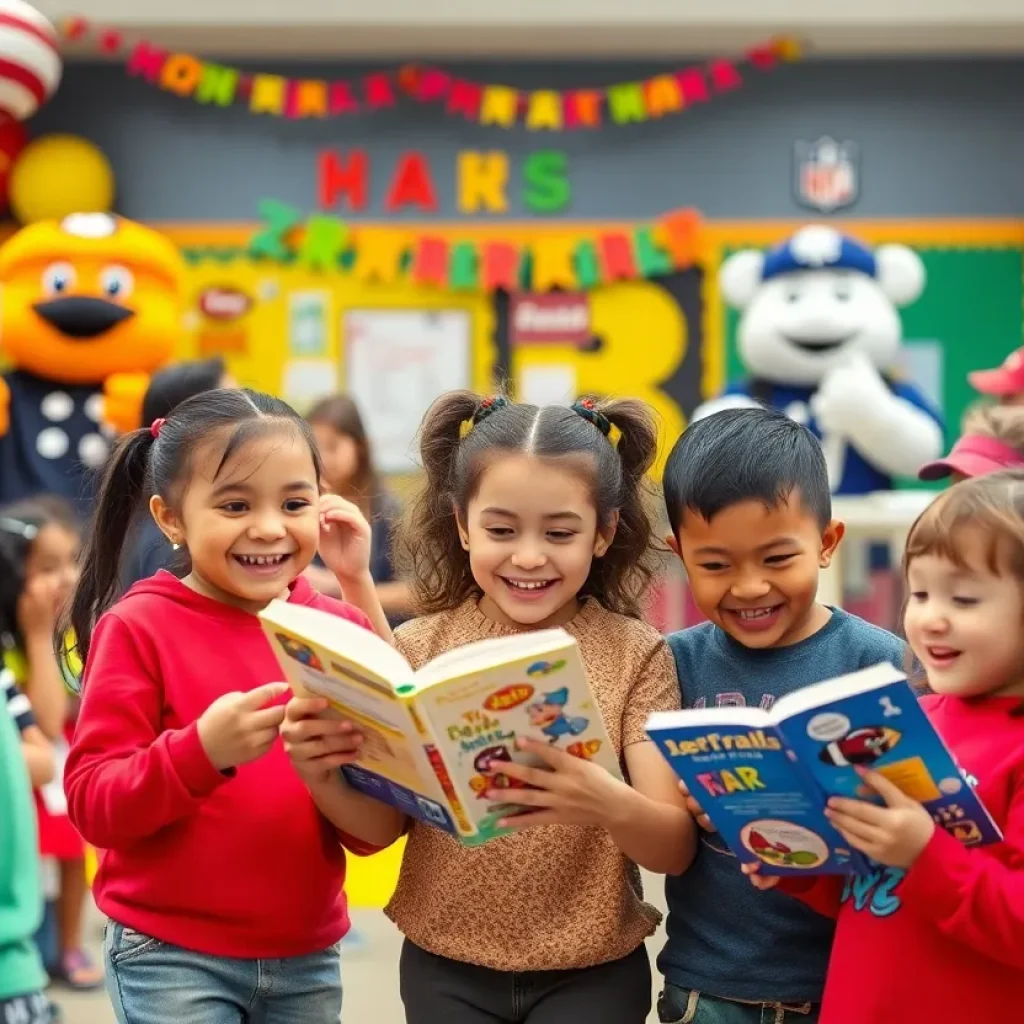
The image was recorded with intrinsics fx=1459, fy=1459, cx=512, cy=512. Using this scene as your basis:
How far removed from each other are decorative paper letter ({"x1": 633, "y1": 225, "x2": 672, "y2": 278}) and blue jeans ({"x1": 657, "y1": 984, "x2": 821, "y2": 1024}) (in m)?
4.26

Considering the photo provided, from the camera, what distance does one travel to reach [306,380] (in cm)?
544

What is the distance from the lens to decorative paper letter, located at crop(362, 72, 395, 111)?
213 inches

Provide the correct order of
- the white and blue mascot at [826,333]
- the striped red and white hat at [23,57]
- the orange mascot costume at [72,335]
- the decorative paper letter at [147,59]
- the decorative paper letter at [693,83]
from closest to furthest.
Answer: the white and blue mascot at [826,333] < the striped red and white hat at [23,57] < the orange mascot costume at [72,335] < the decorative paper letter at [147,59] < the decorative paper letter at [693,83]

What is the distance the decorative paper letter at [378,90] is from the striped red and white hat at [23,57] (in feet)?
5.06

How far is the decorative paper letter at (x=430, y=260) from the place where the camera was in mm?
5406

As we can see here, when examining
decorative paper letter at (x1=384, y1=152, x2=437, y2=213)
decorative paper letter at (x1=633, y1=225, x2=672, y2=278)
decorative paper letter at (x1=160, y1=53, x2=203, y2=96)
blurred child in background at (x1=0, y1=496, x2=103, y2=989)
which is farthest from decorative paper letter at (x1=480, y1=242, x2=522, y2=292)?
blurred child in background at (x1=0, y1=496, x2=103, y2=989)

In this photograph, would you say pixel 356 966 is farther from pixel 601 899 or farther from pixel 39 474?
pixel 39 474

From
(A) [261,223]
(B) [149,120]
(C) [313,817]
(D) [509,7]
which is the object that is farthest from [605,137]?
(C) [313,817]

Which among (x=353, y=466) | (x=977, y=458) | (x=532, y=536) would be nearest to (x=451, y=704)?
(x=532, y=536)

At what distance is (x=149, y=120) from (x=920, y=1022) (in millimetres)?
5071

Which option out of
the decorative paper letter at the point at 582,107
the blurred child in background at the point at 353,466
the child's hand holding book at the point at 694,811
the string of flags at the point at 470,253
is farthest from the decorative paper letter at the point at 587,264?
the child's hand holding book at the point at 694,811

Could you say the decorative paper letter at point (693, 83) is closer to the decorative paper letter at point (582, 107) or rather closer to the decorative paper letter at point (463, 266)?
the decorative paper letter at point (582, 107)

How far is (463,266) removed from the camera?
5.42 m

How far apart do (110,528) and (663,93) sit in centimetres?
424
